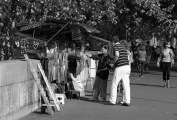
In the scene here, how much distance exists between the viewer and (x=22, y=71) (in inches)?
380

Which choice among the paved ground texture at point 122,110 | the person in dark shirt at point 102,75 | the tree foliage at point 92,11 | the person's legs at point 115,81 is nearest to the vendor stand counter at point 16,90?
the paved ground texture at point 122,110

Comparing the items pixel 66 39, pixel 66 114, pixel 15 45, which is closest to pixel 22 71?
pixel 66 114

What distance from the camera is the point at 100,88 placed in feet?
42.8

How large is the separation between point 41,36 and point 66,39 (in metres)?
1.05

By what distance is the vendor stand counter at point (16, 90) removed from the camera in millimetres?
8578

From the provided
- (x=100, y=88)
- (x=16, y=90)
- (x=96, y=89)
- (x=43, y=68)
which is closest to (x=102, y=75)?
(x=100, y=88)

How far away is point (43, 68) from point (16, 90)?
2.31m

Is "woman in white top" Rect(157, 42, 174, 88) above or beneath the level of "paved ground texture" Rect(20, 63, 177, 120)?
above

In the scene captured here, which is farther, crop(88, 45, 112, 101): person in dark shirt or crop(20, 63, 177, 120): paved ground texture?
crop(88, 45, 112, 101): person in dark shirt

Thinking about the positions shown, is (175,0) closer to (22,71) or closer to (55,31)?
(55,31)

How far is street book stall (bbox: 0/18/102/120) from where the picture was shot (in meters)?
9.08

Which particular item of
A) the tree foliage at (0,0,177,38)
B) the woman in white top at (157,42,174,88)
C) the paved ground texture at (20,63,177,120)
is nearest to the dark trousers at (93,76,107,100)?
the paved ground texture at (20,63,177,120)

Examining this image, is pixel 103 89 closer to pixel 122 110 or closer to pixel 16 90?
pixel 122 110

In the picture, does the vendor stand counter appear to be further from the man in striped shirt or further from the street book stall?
the man in striped shirt
